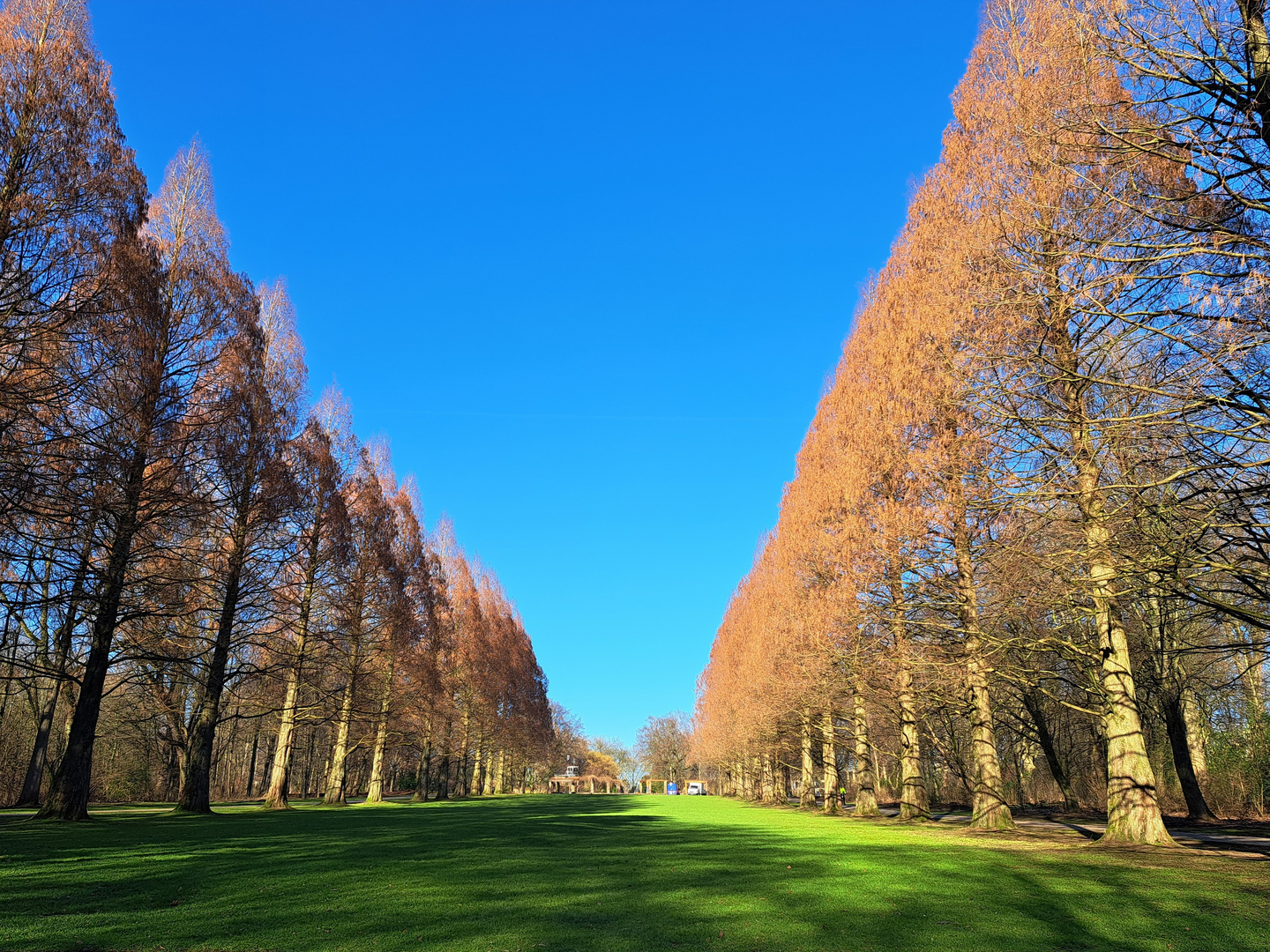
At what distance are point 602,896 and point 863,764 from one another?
63.5ft

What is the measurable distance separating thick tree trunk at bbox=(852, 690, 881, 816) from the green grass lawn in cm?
1084

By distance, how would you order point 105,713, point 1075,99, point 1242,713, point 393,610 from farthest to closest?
point 105,713 → point 393,610 → point 1242,713 → point 1075,99

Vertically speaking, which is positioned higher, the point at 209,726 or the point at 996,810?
the point at 209,726

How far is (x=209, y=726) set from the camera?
19984 mm

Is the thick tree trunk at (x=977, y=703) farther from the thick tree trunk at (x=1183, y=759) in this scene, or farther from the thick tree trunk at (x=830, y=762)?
the thick tree trunk at (x=830, y=762)

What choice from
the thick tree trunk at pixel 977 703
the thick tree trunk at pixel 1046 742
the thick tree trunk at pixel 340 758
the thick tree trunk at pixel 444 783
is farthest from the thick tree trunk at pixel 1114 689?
the thick tree trunk at pixel 444 783

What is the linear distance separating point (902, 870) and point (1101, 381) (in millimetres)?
6675

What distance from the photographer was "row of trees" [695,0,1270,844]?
812cm

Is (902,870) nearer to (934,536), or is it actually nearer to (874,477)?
(934,536)

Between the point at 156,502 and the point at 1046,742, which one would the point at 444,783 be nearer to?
the point at 1046,742

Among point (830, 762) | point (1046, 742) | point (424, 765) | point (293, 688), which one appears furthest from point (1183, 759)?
point (424, 765)

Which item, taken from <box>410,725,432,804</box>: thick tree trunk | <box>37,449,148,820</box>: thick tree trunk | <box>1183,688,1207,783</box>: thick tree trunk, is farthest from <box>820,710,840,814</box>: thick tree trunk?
<box>37,449,148,820</box>: thick tree trunk

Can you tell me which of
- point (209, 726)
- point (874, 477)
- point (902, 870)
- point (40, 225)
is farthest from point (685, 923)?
point (209, 726)

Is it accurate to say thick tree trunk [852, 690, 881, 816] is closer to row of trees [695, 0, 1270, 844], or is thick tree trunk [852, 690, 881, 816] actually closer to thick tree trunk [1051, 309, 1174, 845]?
row of trees [695, 0, 1270, 844]
